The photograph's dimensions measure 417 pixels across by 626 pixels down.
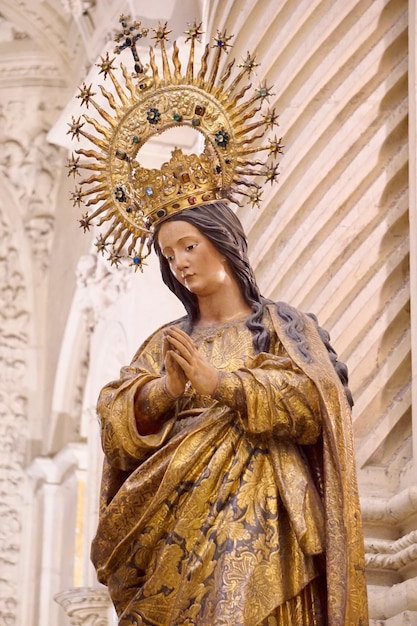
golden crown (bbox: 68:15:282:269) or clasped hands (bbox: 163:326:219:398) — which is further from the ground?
golden crown (bbox: 68:15:282:269)

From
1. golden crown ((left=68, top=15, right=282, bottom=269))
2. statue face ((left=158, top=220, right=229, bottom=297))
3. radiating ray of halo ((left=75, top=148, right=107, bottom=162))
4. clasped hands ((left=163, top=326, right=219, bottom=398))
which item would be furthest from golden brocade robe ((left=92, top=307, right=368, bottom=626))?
radiating ray of halo ((left=75, top=148, right=107, bottom=162))

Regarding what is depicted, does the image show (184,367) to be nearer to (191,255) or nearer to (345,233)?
(191,255)

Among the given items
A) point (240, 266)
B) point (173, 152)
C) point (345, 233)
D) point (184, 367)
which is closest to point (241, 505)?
point (184, 367)

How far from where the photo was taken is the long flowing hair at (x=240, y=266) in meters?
3.62

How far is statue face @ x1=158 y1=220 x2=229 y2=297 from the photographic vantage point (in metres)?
3.62

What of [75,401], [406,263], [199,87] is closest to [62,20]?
[75,401]

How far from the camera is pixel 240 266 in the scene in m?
3.67

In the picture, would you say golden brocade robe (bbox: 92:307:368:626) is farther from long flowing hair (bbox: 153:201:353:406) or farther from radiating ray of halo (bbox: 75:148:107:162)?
radiating ray of halo (bbox: 75:148:107:162)

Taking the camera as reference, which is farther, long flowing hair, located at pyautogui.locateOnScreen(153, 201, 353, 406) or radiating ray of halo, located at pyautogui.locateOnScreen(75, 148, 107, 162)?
radiating ray of halo, located at pyautogui.locateOnScreen(75, 148, 107, 162)

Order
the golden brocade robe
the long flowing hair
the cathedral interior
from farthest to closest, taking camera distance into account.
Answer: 1. the cathedral interior
2. the long flowing hair
3. the golden brocade robe

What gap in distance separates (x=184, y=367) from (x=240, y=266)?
352 millimetres

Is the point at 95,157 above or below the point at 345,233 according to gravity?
below

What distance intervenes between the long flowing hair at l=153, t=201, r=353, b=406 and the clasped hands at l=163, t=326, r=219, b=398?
22 centimetres

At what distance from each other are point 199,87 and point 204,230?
36 centimetres
